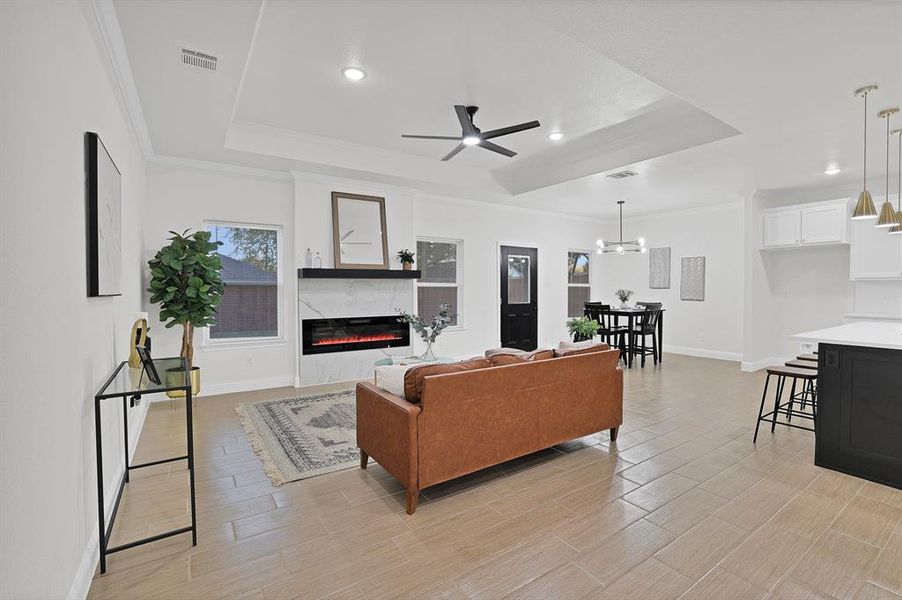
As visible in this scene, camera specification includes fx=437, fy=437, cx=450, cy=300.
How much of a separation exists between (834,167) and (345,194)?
604 centimetres

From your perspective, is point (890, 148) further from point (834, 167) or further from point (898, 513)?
point (898, 513)

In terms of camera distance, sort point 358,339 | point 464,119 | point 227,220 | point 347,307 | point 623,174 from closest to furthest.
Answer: point 464,119 → point 227,220 → point 623,174 → point 347,307 → point 358,339

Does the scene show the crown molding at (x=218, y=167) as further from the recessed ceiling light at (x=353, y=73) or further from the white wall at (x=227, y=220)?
the recessed ceiling light at (x=353, y=73)

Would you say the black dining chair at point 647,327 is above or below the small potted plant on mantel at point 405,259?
below

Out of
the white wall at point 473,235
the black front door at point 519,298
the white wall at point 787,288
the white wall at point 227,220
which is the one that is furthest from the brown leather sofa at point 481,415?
the white wall at point 787,288

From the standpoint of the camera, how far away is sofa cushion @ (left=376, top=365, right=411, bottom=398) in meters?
2.82

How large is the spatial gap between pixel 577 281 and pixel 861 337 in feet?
20.2

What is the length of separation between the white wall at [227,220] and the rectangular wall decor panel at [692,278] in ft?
22.4

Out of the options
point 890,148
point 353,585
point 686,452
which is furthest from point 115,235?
point 890,148

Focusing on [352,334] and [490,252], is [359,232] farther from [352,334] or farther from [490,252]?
[490,252]

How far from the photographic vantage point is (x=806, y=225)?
6.29 meters

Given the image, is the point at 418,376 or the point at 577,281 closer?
the point at 418,376

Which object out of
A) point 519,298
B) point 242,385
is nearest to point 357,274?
point 242,385

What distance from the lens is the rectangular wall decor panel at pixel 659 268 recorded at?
8414 mm
